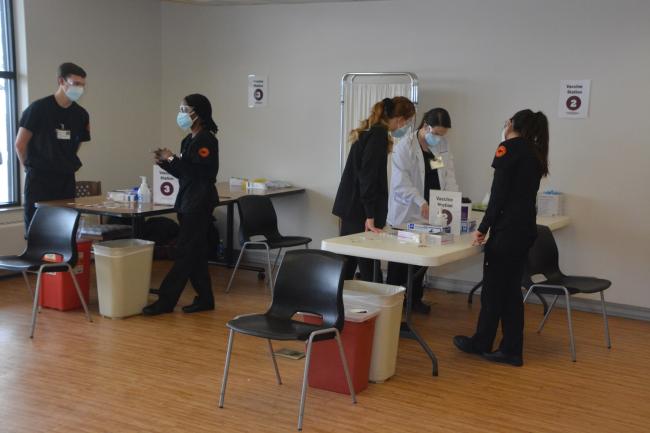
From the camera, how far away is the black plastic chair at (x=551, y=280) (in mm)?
4504

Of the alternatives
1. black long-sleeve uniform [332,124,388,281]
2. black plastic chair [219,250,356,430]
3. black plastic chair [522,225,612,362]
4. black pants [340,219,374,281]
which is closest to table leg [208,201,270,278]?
black pants [340,219,374,281]

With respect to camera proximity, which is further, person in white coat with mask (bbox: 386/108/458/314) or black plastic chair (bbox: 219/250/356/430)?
person in white coat with mask (bbox: 386/108/458/314)

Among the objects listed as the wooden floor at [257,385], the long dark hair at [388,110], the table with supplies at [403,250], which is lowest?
the wooden floor at [257,385]

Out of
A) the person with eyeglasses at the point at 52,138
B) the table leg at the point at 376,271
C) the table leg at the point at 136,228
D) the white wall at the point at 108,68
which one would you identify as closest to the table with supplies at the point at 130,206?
the table leg at the point at 136,228

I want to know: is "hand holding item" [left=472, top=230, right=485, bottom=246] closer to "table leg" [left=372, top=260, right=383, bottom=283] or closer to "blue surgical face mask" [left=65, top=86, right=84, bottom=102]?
"table leg" [left=372, top=260, right=383, bottom=283]

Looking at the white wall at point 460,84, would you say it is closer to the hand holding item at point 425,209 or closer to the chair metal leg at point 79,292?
the hand holding item at point 425,209

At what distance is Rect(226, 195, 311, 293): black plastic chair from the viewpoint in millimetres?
5789

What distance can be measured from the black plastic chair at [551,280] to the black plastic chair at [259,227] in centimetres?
197

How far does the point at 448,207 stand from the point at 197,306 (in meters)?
2.08

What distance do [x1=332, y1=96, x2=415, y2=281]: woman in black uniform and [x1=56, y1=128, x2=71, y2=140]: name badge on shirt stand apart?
7.60ft

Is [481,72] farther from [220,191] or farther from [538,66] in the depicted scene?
[220,191]

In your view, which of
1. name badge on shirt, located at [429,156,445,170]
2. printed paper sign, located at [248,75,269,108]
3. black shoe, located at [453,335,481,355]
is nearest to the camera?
black shoe, located at [453,335,481,355]

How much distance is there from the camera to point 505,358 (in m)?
4.33

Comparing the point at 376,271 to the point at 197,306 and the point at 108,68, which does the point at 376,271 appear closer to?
the point at 197,306
